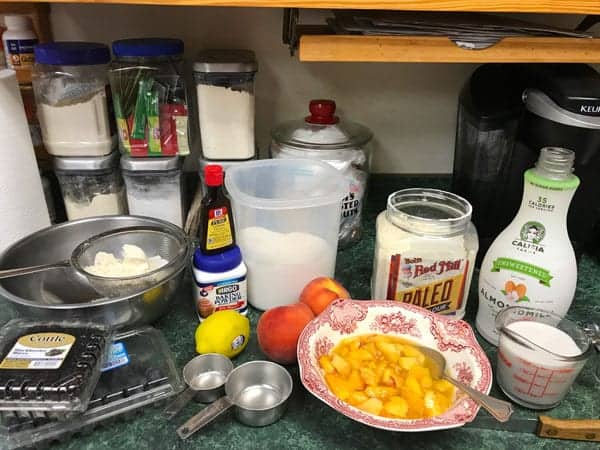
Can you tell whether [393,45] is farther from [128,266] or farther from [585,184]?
[128,266]

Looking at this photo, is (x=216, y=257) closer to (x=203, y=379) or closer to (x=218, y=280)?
(x=218, y=280)

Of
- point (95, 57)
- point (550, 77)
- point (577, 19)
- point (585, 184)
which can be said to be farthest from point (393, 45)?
point (577, 19)

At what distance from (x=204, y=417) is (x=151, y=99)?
20.4 inches

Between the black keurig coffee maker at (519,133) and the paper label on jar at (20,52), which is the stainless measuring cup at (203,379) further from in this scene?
the paper label on jar at (20,52)

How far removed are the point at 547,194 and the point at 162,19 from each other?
29.8 inches

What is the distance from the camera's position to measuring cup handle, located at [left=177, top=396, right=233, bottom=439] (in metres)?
0.57

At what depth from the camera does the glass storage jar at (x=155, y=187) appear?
33.9 inches

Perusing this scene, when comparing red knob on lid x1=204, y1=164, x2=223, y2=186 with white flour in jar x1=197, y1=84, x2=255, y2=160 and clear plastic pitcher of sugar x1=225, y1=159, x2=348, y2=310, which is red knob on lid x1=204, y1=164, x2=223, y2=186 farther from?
white flour in jar x1=197, y1=84, x2=255, y2=160

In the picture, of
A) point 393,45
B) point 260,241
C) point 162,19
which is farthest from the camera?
point 162,19

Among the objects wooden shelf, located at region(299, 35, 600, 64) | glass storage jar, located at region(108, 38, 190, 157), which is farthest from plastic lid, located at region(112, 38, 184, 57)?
wooden shelf, located at region(299, 35, 600, 64)

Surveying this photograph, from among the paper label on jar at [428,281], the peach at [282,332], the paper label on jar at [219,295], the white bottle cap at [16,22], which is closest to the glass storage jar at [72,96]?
the white bottle cap at [16,22]

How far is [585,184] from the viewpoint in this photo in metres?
0.75

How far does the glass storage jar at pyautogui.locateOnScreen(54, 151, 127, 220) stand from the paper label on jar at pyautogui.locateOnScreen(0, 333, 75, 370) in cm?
34

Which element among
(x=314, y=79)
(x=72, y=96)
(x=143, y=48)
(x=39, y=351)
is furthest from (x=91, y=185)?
(x=314, y=79)
